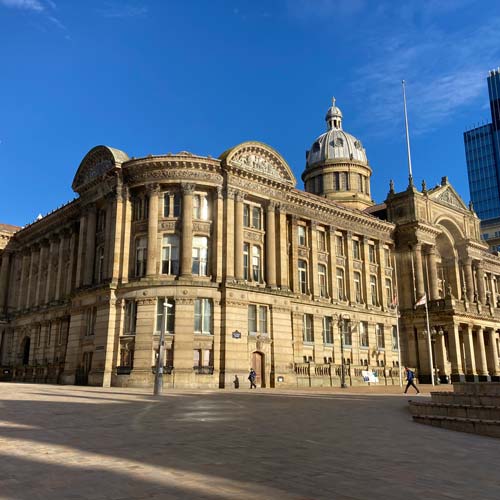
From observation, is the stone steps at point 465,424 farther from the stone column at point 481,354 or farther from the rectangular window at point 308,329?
the stone column at point 481,354

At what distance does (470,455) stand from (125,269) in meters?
36.6

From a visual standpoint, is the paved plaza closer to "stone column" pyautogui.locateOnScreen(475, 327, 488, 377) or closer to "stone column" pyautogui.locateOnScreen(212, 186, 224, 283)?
"stone column" pyautogui.locateOnScreen(212, 186, 224, 283)

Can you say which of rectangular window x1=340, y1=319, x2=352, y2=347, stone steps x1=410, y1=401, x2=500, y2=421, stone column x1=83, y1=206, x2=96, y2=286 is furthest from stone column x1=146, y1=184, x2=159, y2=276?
stone steps x1=410, y1=401, x2=500, y2=421

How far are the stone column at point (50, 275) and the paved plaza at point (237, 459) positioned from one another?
43.9m

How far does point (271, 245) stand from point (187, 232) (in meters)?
8.65

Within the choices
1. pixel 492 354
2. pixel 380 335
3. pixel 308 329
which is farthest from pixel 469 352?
pixel 308 329

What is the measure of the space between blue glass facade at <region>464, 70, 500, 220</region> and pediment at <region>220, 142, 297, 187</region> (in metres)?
131

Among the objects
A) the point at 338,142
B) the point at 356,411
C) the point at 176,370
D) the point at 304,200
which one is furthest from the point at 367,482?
the point at 338,142

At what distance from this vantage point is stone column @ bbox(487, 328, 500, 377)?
61984 millimetres

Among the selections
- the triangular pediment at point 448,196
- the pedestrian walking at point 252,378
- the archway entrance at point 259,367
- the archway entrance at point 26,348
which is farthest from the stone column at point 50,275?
the triangular pediment at point 448,196

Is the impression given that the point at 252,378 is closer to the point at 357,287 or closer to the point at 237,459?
the point at 357,287

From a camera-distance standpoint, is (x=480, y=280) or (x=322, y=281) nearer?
(x=322, y=281)

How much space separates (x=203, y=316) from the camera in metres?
42.0

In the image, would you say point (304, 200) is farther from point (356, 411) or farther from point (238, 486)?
point (238, 486)
